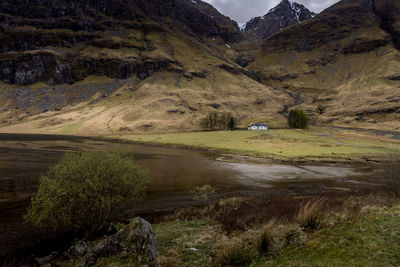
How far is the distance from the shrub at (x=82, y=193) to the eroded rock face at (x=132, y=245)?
5806 mm

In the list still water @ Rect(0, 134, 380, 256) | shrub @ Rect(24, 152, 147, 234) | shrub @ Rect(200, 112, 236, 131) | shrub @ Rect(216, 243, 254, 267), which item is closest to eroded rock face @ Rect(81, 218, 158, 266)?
shrub @ Rect(216, 243, 254, 267)

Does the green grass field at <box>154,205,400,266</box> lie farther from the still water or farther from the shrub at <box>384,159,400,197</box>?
the still water

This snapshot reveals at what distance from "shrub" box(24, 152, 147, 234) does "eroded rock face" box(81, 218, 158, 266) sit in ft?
19.0

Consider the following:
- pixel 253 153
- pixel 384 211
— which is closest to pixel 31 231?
pixel 384 211

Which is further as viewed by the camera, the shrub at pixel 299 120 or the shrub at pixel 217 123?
the shrub at pixel 217 123

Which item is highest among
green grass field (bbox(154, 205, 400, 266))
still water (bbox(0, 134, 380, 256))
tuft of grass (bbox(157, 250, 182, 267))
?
green grass field (bbox(154, 205, 400, 266))

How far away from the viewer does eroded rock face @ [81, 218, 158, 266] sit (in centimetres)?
1142

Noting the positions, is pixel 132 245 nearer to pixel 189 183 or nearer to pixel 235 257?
pixel 235 257

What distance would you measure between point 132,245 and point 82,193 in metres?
8.33

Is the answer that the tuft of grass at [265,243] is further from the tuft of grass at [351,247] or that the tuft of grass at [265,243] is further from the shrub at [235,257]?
the tuft of grass at [351,247]

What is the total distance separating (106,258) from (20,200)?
2430 cm

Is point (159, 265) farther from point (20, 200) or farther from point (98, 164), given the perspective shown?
point (20, 200)

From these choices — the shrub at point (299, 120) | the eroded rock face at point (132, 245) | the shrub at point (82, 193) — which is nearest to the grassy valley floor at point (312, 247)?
the eroded rock face at point (132, 245)

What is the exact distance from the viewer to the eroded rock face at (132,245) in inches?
450
